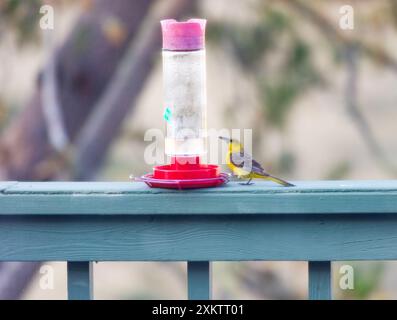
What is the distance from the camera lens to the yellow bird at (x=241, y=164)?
2020 mm

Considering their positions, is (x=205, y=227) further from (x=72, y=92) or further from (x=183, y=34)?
(x=72, y=92)

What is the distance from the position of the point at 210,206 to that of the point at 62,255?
0.32m

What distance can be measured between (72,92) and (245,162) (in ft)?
11.6

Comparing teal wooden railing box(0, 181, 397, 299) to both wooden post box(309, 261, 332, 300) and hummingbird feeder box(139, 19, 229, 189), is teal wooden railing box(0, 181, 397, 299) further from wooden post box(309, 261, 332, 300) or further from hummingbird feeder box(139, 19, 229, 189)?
hummingbird feeder box(139, 19, 229, 189)

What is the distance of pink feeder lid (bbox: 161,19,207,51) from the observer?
1.84 m

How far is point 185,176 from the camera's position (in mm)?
1812

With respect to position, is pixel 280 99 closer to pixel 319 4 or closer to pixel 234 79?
pixel 234 79

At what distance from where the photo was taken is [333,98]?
582cm

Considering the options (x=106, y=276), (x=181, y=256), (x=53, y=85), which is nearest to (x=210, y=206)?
(x=181, y=256)

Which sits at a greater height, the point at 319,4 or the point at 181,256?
the point at 319,4

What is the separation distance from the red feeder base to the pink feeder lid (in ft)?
0.83

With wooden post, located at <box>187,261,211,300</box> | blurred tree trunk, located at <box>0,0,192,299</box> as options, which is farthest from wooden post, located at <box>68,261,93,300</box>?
blurred tree trunk, located at <box>0,0,192,299</box>

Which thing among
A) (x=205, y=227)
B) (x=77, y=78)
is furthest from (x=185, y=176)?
(x=77, y=78)

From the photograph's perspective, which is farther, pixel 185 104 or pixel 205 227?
pixel 185 104
